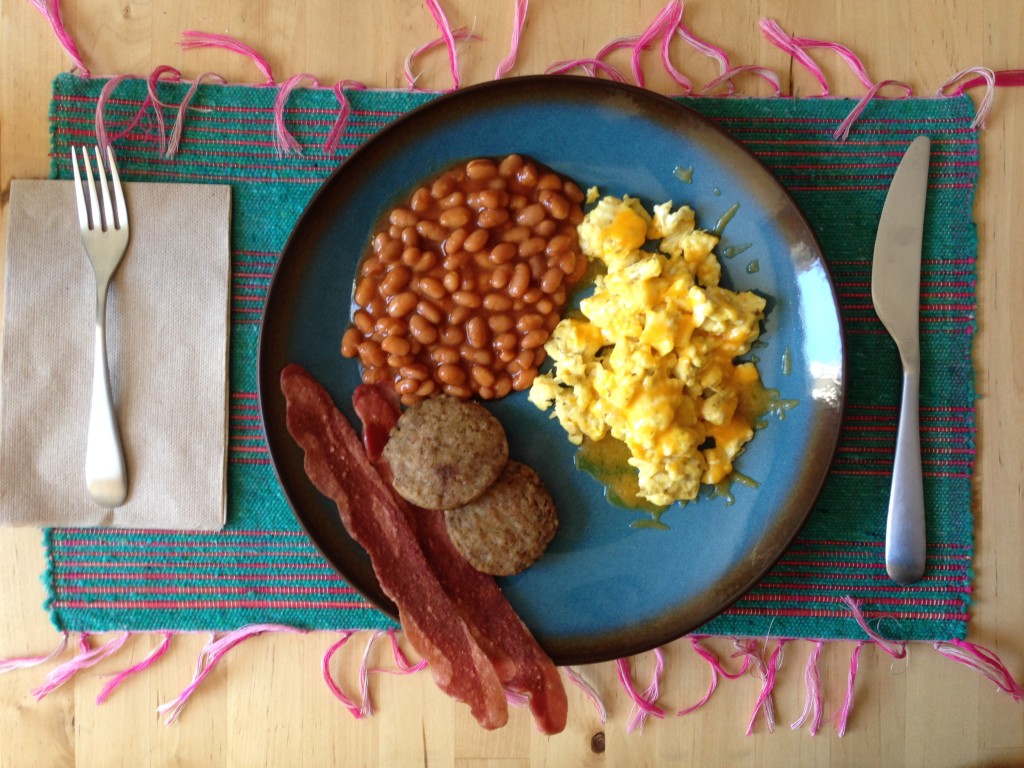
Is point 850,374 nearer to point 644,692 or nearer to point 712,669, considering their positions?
point 712,669

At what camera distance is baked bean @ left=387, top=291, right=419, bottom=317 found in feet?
4.46

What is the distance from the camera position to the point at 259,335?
1.38 meters

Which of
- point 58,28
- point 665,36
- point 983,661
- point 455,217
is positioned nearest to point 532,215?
point 455,217

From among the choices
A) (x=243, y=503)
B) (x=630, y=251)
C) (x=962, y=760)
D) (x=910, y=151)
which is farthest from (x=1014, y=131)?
(x=243, y=503)

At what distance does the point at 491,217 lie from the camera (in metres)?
Answer: 1.36

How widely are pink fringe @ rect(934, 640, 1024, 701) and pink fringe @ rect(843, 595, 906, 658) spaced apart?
80 millimetres

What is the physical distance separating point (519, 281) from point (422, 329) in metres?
0.20

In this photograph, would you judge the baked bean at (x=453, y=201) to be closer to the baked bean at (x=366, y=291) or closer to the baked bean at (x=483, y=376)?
the baked bean at (x=366, y=291)

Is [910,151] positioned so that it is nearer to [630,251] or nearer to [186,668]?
[630,251]

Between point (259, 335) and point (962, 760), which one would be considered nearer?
point (259, 335)

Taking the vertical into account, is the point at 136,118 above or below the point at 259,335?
above

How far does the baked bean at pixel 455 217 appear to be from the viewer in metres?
1.35

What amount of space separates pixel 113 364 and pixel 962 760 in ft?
6.26

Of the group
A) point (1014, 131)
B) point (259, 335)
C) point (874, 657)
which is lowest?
point (874, 657)
